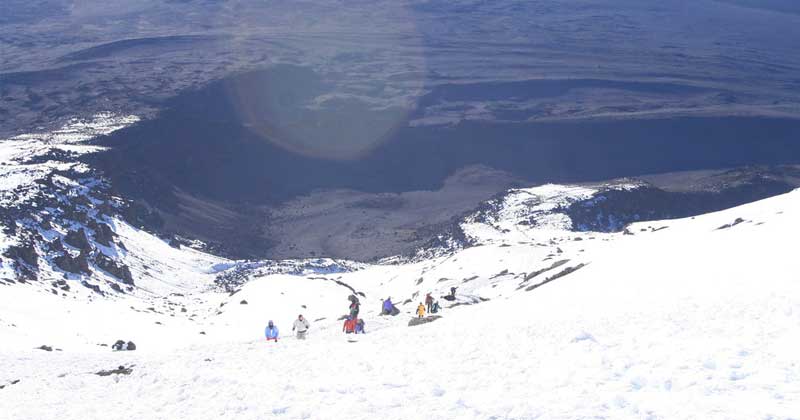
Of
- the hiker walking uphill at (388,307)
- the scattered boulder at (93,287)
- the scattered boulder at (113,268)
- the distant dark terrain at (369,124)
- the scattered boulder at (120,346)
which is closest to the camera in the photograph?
the scattered boulder at (120,346)

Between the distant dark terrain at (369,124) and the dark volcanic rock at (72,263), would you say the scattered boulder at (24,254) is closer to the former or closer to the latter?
the dark volcanic rock at (72,263)

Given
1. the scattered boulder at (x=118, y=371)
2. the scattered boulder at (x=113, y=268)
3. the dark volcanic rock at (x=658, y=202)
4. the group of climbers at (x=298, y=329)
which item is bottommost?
the dark volcanic rock at (x=658, y=202)

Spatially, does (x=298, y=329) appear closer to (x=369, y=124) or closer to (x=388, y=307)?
(x=388, y=307)

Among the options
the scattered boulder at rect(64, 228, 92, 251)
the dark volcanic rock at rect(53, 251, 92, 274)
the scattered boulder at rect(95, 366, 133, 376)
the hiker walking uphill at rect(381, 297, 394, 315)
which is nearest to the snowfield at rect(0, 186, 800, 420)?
the scattered boulder at rect(95, 366, 133, 376)

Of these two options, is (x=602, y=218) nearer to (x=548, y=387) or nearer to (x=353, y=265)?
(x=353, y=265)

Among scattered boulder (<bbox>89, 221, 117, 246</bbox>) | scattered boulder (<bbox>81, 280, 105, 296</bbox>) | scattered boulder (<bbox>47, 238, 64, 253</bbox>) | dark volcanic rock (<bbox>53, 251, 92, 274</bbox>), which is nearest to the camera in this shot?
scattered boulder (<bbox>81, 280, 105, 296</bbox>)

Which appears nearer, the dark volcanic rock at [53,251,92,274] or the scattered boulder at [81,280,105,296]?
the scattered boulder at [81,280,105,296]

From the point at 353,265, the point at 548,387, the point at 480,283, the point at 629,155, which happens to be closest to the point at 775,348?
the point at 548,387

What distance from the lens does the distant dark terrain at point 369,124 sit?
89750 mm

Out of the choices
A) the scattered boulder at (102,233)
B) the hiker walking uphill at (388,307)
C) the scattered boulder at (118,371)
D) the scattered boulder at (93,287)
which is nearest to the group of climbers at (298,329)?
the scattered boulder at (118,371)

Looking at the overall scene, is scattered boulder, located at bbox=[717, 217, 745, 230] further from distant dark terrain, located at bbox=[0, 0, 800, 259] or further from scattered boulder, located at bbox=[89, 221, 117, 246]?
scattered boulder, located at bbox=[89, 221, 117, 246]

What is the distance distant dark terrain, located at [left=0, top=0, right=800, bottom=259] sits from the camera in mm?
89750

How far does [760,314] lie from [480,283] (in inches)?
930

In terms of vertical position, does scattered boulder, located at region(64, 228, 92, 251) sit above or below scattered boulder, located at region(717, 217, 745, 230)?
below
